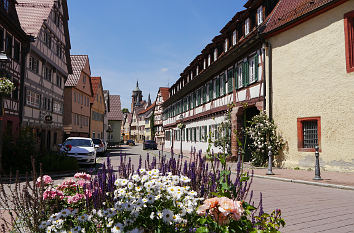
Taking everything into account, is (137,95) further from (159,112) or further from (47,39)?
(47,39)

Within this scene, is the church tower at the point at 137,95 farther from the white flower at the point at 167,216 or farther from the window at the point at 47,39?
the white flower at the point at 167,216

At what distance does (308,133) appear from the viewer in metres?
14.4

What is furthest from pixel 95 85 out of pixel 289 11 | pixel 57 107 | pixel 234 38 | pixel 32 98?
pixel 289 11

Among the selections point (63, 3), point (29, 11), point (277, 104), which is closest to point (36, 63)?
point (29, 11)

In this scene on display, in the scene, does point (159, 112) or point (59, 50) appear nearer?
point (59, 50)

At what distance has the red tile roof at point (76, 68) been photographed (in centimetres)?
3462

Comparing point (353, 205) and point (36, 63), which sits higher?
point (36, 63)

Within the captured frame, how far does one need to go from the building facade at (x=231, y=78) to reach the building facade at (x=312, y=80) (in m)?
1.10

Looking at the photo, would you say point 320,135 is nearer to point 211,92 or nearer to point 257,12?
point 257,12

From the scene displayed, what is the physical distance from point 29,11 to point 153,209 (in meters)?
25.0

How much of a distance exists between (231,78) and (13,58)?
13.7 m

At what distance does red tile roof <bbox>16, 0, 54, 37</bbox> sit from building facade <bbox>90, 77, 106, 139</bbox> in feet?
67.0

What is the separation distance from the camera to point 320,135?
537 inches

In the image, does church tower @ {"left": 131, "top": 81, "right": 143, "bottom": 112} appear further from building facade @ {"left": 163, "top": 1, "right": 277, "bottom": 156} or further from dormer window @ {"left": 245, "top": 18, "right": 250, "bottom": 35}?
dormer window @ {"left": 245, "top": 18, "right": 250, "bottom": 35}
